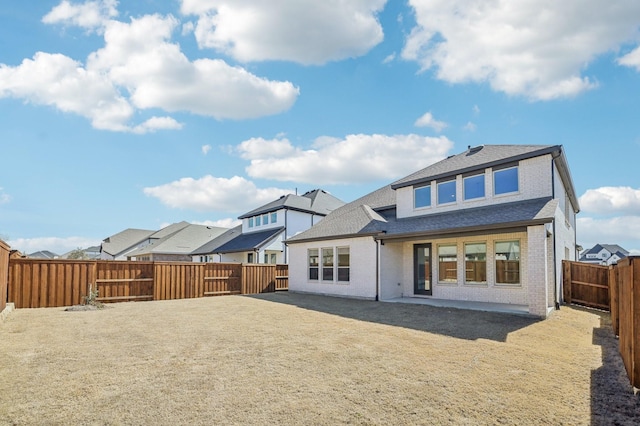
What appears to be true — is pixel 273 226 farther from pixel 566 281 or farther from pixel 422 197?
pixel 566 281

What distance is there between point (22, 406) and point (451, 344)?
22.2ft

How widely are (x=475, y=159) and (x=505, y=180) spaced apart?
182 centimetres

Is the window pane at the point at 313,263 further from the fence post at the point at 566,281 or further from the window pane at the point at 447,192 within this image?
the fence post at the point at 566,281

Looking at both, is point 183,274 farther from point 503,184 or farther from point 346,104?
point 503,184

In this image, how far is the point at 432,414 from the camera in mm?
3947

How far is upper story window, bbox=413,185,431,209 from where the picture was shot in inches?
619

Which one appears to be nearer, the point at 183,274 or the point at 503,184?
the point at 503,184

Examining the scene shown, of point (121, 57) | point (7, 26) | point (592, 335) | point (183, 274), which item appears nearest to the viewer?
point (592, 335)

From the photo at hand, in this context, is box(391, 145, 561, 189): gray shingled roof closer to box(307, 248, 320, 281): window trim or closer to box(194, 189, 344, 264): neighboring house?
box(307, 248, 320, 281): window trim

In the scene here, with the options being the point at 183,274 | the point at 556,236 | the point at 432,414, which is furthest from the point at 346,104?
the point at 432,414

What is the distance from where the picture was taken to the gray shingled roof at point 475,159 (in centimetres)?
1288

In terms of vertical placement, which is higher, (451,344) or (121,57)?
(121,57)

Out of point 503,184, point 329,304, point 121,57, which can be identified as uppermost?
point 121,57

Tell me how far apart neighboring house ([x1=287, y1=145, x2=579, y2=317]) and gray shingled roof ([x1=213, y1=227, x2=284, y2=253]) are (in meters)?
7.63
